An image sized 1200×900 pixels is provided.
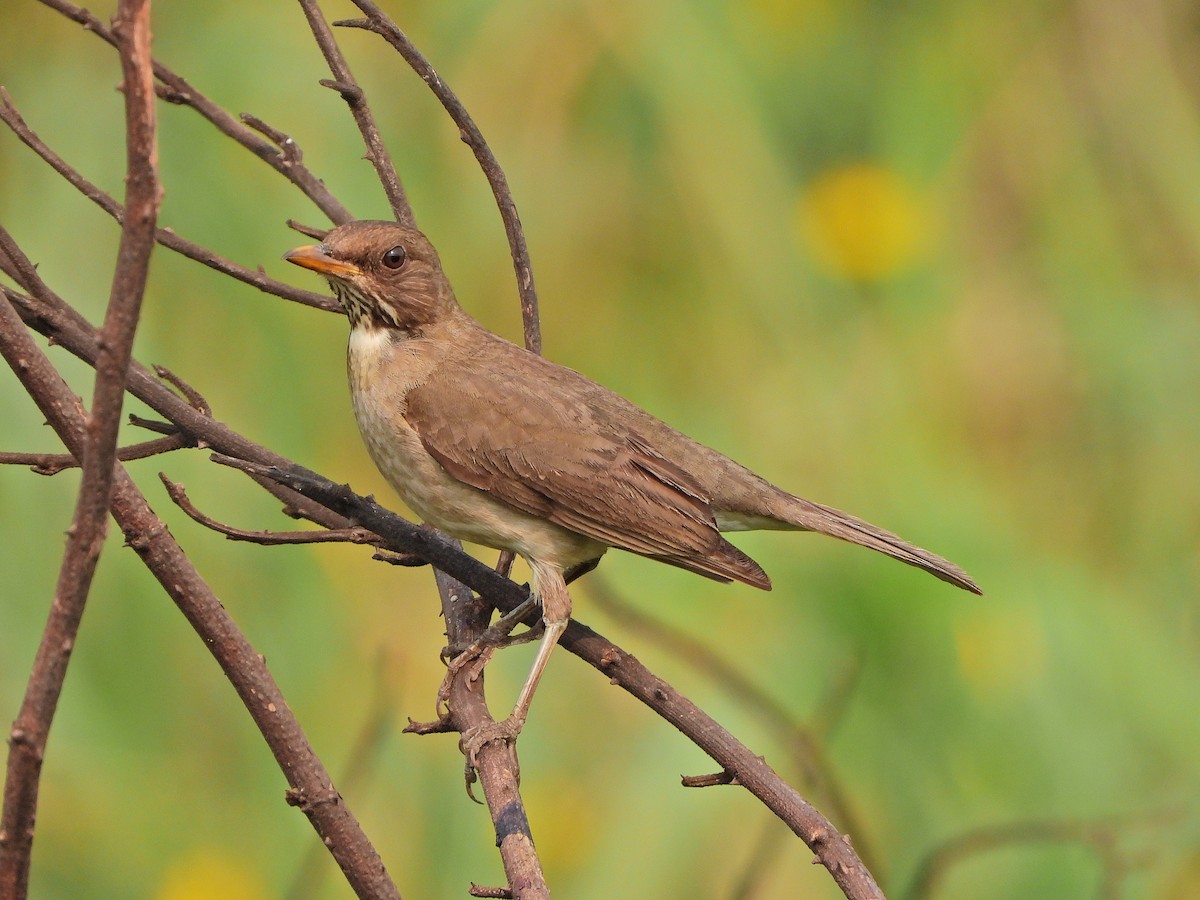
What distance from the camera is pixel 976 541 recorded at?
214 inches

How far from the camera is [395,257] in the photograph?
12.5 ft

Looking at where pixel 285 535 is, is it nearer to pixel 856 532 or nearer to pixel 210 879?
pixel 856 532

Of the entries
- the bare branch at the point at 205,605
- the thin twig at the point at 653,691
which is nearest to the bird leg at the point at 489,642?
the thin twig at the point at 653,691

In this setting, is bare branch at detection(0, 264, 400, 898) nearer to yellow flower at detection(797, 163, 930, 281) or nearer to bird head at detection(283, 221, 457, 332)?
bird head at detection(283, 221, 457, 332)

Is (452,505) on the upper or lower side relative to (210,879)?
upper

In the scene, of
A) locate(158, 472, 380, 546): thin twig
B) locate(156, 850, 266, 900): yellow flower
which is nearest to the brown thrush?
locate(158, 472, 380, 546): thin twig

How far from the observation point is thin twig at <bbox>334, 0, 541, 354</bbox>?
3.31 metres

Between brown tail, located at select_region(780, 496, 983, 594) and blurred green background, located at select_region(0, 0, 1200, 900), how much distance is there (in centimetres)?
59

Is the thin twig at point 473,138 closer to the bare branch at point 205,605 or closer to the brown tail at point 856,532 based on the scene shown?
the brown tail at point 856,532

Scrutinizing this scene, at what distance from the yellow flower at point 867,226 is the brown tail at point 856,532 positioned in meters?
3.01

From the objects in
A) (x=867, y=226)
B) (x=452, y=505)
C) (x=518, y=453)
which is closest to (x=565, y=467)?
(x=518, y=453)

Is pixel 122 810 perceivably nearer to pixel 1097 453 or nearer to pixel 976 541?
pixel 976 541

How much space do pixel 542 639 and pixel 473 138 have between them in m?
1.17

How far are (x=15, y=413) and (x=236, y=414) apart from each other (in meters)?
0.80
